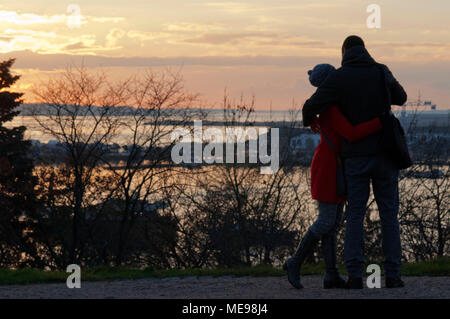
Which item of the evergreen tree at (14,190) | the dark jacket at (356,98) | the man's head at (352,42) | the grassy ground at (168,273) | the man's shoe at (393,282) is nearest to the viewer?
the dark jacket at (356,98)

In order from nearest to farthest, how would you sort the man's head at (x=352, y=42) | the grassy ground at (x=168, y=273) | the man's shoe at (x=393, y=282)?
the man's head at (x=352, y=42) < the man's shoe at (x=393, y=282) < the grassy ground at (x=168, y=273)

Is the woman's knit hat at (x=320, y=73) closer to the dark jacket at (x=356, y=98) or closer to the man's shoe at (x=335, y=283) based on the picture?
the dark jacket at (x=356, y=98)

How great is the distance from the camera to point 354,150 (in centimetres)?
557

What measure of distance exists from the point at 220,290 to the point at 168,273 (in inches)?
63.6

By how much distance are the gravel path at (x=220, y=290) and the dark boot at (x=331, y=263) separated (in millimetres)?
111

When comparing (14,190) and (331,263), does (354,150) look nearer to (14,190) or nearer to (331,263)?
(331,263)

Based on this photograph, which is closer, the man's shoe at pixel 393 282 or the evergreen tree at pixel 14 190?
the man's shoe at pixel 393 282

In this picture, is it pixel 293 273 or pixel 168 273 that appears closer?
pixel 293 273

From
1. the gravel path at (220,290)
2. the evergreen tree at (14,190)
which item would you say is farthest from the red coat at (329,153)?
the evergreen tree at (14,190)

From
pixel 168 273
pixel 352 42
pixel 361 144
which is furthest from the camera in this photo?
pixel 168 273

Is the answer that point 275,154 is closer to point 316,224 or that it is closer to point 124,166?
A: point 124,166

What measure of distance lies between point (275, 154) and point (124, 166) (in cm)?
570

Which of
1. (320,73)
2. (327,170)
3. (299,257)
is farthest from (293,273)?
(320,73)

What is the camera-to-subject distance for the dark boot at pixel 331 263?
5.94 meters
